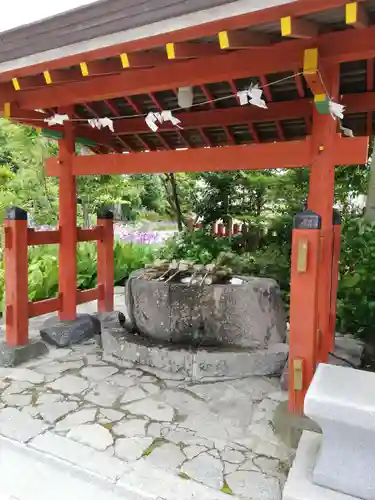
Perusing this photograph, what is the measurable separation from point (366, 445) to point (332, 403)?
265 millimetres

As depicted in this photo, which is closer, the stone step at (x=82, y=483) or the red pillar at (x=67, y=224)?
the stone step at (x=82, y=483)

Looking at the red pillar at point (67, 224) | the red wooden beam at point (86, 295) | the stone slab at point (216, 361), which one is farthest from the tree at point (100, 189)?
the stone slab at point (216, 361)

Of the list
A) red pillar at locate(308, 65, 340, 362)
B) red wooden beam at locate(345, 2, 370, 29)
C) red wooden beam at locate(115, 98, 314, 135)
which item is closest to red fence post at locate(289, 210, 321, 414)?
red pillar at locate(308, 65, 340, 362)

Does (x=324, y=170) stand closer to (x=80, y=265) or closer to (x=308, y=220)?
(x=308, y=220)

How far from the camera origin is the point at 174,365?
406cm

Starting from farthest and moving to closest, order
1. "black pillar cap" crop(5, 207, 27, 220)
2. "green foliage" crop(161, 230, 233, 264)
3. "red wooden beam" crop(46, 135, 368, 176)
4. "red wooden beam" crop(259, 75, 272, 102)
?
"green foliage" crop(161, 230, 233, 264) < "black pillar cap" crop(5, 207, 27, 220) < "red wooden beam" crop(259, 75, 272, 102) < "red wooden beam" crop(46, 135, 368, 176)

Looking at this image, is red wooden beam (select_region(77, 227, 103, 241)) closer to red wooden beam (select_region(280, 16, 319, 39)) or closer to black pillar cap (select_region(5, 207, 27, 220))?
black pillar cap (select_region(5, 207, 27, 220))

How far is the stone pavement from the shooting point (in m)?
2.54

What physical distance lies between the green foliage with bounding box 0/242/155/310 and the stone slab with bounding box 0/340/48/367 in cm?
177

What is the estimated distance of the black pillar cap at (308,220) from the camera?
287 cm

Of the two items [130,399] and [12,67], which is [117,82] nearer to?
[12,67]

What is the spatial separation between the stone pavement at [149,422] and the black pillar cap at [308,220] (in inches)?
63.1

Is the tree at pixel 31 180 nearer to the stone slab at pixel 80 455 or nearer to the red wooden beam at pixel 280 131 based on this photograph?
the red wooden beam at pixel 280 131

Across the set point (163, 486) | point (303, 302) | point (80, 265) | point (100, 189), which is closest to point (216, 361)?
point (303, 302)
